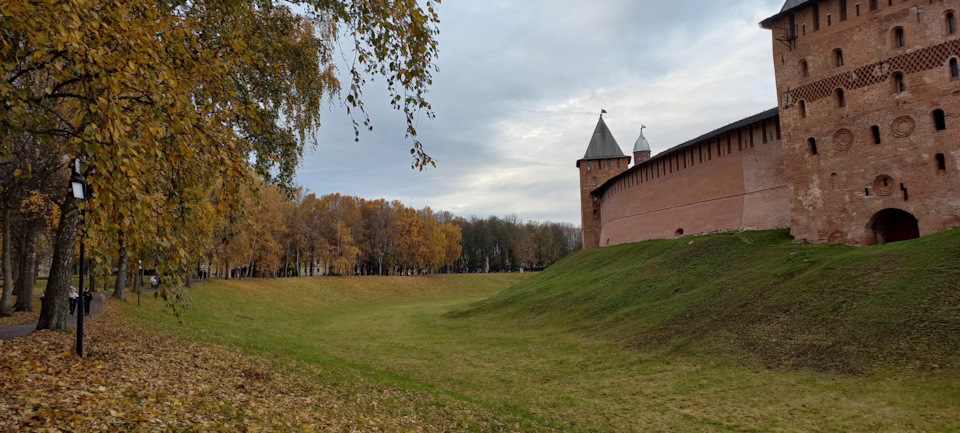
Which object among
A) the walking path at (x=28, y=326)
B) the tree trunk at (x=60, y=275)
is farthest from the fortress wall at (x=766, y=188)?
the walking path at (x=28, y=326)

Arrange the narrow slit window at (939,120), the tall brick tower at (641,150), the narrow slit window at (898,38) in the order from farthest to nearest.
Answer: the tall brick tower at (641,150) < the narrow slit window at (898,38) < the narrow slit window at (939,120)

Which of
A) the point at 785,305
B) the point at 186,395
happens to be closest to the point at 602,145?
the point at 785,305

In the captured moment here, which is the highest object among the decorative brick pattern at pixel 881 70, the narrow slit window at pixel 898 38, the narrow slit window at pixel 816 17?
the narrow slit window at pixel 816 17

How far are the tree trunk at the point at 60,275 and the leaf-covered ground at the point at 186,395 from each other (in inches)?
34.5

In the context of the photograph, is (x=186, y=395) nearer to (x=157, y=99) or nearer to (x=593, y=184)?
(x=157, y=99)

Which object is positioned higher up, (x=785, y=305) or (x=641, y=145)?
(x=641, y=145)

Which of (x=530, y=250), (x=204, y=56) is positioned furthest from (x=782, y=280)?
(x=530, y=250)

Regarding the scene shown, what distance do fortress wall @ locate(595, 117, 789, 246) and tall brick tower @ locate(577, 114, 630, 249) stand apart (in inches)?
439

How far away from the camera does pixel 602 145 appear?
59781mm

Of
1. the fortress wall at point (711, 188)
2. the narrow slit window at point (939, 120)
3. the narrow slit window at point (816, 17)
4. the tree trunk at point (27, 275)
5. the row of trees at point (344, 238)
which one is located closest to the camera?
the narrow slit window at point (939, 120)

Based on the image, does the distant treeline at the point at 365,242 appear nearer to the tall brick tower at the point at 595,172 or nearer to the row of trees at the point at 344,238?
the row of trees at the point at 344,238

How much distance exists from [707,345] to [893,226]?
14.1 metres

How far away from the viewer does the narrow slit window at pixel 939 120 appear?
2175cm

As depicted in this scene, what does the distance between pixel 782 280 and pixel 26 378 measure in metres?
23.0
